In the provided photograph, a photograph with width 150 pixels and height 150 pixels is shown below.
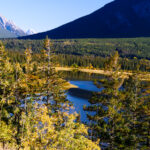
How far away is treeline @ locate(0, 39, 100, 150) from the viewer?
13977 mm

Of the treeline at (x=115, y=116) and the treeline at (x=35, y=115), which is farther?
the treeline at (x=115, y=116)

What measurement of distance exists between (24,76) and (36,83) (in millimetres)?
5342

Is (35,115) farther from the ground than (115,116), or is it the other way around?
(35,115)

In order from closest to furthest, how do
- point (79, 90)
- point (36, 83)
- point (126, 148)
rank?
point (126, 148) < point (36, 83) < point (79, 90)

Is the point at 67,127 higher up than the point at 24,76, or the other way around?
the point at 24,76

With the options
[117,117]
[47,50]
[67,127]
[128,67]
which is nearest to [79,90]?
[47,50]

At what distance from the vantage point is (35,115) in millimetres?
17578

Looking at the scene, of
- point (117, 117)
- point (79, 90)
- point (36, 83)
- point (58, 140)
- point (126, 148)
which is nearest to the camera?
point (58, 140)

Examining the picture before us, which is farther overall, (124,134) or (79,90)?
(79,90)

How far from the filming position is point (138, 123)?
3020 centimetres

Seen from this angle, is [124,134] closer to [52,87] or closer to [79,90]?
[52,87]

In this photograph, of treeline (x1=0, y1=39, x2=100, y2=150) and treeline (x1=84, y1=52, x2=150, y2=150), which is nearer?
treeline (x1=0, y1=39, x2=100, y2=150)

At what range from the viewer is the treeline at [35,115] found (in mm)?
13977

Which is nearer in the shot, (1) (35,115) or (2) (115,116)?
(1) (35,115)
